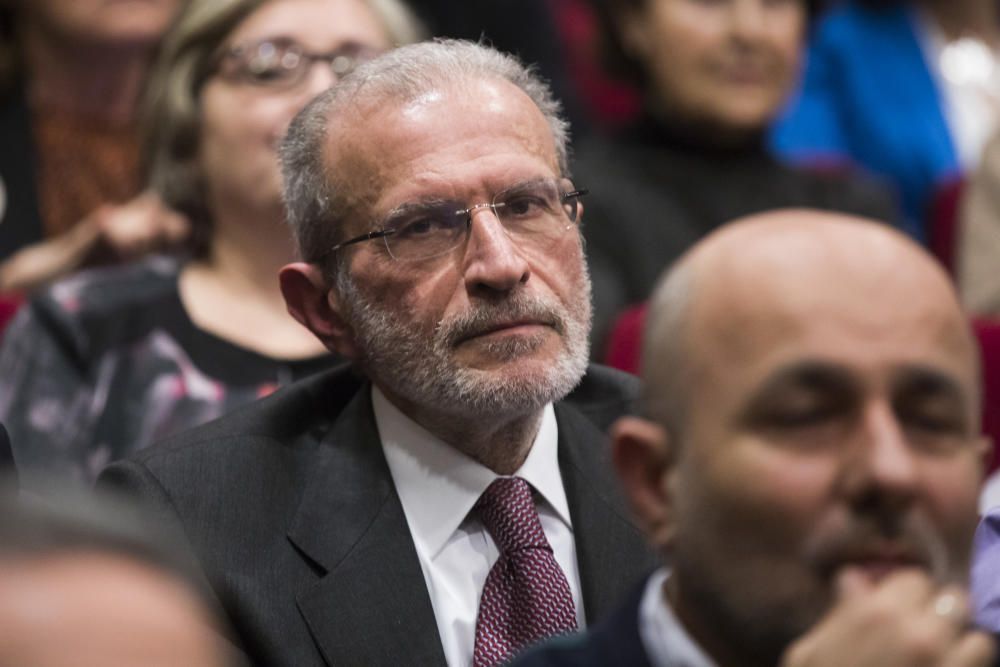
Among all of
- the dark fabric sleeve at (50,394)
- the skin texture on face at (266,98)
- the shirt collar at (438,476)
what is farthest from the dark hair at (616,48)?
the shirt collar at (438,476)

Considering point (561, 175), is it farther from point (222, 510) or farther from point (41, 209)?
point (41, 209)

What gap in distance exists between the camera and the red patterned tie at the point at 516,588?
154cm

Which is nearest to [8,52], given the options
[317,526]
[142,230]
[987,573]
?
[142,230]

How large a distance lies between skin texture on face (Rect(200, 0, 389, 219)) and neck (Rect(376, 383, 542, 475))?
33.0 inches

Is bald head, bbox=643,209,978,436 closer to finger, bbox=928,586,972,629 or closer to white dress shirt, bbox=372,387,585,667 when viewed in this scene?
finger, bbox=928,586,972,629

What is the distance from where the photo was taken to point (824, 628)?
994mm

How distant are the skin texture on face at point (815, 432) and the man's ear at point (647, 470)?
23mm

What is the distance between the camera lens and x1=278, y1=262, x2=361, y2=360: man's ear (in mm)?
1758

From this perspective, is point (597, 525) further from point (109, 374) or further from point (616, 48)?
point (616, 48)

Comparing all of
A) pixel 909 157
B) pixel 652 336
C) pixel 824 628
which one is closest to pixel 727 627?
pixel 824 628

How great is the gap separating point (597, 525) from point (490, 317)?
239mm

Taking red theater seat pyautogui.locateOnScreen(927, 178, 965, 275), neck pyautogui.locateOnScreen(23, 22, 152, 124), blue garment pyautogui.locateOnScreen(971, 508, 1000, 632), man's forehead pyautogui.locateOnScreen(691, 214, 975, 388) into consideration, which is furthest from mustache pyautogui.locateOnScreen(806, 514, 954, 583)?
neck pyautogui.locateOnScreen(23, 22, 152, 124)

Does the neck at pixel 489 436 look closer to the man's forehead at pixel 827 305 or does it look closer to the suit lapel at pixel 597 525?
the suit lapel at pixel 597 525

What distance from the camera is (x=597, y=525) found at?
1.66 metres
